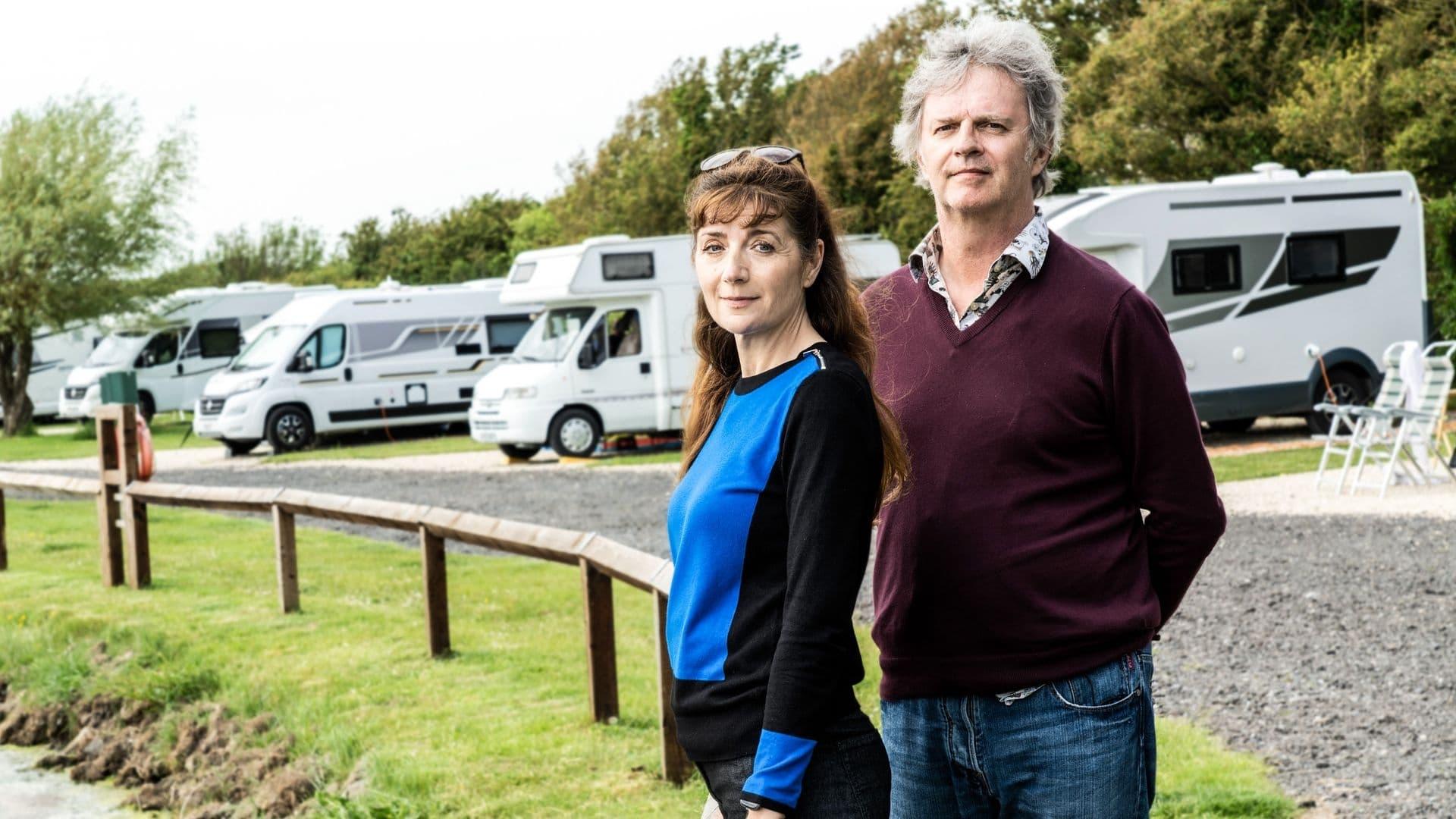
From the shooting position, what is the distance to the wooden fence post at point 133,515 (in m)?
9.75

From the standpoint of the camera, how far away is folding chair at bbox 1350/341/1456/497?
Answer: 12930 millimetres

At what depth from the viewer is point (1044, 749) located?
2.37 m

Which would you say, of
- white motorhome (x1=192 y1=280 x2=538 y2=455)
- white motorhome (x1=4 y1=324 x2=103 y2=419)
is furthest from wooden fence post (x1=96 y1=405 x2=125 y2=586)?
white motorhome (x1=4 y1=324 x2=103 y2=419)

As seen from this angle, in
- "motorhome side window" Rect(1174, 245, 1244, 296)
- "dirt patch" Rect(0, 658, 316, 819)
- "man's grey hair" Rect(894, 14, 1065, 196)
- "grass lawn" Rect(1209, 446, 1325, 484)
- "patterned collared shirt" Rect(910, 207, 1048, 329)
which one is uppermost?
"motorhome side window" Rect(1174, 245, 1244, 296)

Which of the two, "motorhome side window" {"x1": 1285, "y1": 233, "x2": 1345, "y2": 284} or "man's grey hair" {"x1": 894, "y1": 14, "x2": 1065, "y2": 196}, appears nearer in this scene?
"man's grey hair" {"x1": 894, "y1": 14, "x2": 1065, "y2": 196}

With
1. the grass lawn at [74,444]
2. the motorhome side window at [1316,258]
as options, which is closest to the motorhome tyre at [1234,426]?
the motorhome side window at [1316,258]

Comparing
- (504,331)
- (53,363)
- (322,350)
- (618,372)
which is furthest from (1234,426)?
(53,363)

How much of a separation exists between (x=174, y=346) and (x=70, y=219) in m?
3.08

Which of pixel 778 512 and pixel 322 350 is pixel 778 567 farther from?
pixel 322 350

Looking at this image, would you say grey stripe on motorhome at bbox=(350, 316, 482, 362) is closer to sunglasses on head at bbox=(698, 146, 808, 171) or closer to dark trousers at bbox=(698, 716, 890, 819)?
sunglasses on head at bbox=(698, 146, 808, 171)

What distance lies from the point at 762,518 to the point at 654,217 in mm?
34395

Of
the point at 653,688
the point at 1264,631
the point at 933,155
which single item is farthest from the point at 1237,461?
the point at 933,155

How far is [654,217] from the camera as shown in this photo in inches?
1426

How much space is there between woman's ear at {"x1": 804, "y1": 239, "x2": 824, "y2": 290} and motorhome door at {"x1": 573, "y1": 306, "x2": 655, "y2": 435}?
17.1 meters
